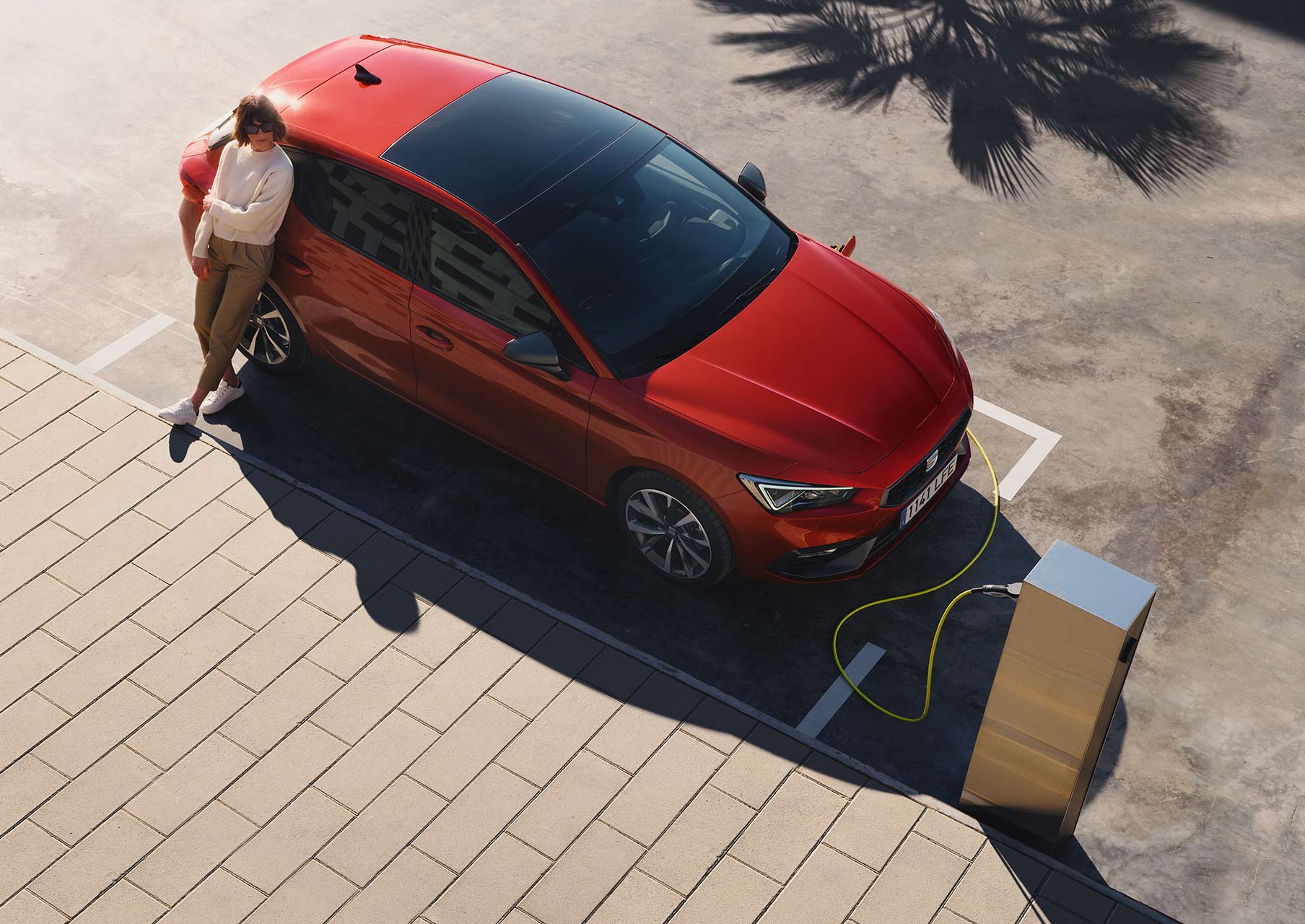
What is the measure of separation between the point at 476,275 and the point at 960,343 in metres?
3.46

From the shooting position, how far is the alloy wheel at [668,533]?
6.55 m

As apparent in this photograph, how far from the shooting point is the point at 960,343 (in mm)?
8508

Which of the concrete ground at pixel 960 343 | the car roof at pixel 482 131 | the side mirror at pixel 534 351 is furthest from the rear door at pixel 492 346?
the concrete ground at pixel 960 343

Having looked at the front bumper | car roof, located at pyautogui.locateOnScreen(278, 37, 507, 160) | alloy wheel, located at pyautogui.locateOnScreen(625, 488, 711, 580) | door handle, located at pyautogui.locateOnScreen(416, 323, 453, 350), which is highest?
car roof, located at pyautogui.locateOnScreen(278, 37, 507, 160)

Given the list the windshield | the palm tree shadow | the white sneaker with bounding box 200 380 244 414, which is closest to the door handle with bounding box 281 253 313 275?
the white sneaker with bounding box 200 380 244 414

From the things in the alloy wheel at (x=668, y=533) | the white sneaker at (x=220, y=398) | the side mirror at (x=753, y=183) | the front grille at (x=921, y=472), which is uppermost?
the side mirror at (x=753, y=183)

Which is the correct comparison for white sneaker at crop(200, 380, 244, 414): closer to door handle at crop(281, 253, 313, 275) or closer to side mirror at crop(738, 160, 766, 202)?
door handle at crop(281, 253, 313, 275)

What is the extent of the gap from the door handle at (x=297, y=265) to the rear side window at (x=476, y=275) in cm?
80

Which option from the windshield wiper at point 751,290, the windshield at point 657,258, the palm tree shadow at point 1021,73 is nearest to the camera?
the windshield at point 657,258

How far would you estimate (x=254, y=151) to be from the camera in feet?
22.7

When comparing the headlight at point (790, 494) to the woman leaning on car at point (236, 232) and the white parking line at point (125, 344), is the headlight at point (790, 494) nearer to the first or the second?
the woman leaning on car at point (236, 232)

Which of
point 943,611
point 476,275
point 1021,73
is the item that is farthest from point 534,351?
point 1021,73

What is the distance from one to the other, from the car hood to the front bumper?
279 millimetres

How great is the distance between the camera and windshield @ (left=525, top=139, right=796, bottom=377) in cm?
653
